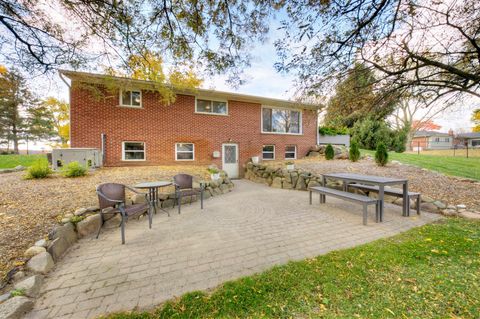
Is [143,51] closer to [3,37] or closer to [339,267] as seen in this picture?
[3,37]

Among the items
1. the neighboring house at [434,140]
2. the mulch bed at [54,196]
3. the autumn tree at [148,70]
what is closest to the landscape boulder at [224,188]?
the mulch bed at [54,196]

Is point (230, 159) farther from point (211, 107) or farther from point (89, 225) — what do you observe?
point (89, 225)

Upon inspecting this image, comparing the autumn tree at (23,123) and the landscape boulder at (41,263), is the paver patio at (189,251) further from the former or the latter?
the autumn tree at (23,123)

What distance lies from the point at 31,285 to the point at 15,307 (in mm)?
336

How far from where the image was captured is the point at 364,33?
3.99 metres

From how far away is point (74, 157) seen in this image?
287 inches

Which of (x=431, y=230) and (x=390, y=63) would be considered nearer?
(x=431, y=230)

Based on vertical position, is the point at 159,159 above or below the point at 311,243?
above

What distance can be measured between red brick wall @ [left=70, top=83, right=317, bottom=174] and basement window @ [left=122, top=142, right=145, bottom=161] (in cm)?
20

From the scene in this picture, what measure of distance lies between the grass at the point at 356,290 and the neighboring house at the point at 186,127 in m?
4.70

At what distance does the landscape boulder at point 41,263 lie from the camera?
239 cm

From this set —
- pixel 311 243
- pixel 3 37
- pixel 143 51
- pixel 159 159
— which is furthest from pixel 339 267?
pixel 159 159

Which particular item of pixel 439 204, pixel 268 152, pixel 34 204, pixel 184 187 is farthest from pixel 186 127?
pixel 439 204

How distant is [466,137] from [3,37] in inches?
2307
